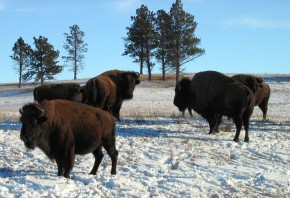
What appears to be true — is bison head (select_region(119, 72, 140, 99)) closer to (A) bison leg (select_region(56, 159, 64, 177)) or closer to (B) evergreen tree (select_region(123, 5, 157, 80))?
(A) bison leg (select_region(56, 159, 64, 177))

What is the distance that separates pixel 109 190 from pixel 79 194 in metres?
0.64

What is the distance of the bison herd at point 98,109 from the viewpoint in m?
8.95

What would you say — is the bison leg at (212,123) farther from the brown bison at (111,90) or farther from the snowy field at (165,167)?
the brown bison at (111,90)

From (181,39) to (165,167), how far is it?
49.3m

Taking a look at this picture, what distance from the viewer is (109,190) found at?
806 cm

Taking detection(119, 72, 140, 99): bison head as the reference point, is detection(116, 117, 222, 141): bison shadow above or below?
below

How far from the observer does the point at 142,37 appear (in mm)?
63938

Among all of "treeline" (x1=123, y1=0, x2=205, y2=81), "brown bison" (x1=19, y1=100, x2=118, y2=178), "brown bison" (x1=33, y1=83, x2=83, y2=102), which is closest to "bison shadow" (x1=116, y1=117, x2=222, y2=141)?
"brown bison" (x1=33, y1=83, x2=83, y2=102)

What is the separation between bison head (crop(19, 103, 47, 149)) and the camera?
8711mm

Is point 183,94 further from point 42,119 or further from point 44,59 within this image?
point 44,59

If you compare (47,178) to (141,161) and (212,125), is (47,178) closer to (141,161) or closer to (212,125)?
(141,161)

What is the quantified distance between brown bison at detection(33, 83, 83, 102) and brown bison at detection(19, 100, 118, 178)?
963cm

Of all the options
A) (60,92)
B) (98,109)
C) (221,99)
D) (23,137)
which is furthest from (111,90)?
(23,137)

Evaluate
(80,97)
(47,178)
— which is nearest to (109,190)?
(47,178)
